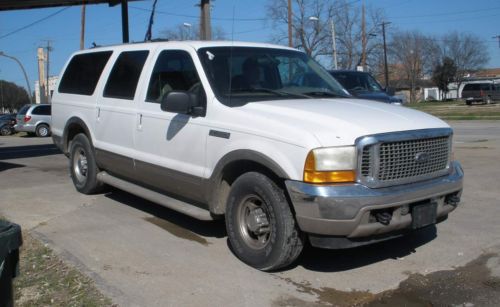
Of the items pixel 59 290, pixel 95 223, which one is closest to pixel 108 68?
pixel 95 223

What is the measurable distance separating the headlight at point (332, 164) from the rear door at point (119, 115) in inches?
108

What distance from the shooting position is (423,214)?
15.0 ft

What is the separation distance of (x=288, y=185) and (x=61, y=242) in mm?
Answer: 2594

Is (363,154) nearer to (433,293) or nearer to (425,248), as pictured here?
(433,293)

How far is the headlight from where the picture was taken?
13.8 ft

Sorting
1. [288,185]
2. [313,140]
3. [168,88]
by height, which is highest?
[168,88]

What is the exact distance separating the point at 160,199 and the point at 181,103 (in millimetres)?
1276

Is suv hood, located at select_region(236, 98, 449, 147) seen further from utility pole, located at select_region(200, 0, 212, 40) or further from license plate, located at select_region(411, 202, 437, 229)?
utility pole, located at select_region(200, 0, 212, 40)

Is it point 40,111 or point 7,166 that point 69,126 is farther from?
point 40,111

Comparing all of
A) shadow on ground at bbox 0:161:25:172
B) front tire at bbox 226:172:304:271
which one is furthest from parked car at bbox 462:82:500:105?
front tire at bbox 226:172:304:271

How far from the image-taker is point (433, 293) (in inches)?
169

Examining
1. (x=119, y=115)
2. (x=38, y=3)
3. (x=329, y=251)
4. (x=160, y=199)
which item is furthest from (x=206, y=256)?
(x=38, y=3)

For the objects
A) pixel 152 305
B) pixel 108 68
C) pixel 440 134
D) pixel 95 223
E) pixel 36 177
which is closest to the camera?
pixel 152 305

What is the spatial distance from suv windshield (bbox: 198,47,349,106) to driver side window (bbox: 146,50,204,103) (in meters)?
0.19
